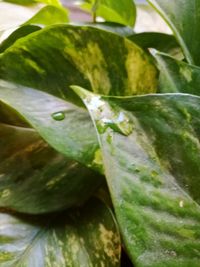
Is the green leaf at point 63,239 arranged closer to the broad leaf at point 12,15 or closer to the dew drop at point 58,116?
the dew drop at point 58,116

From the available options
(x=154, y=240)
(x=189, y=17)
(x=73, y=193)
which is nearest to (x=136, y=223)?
(x=154, y=240)

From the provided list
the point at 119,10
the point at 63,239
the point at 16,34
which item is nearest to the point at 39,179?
the point at 63,239

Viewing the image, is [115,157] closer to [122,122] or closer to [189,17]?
[122,122]

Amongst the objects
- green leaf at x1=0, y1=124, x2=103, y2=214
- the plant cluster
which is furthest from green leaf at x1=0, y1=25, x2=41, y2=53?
green leaf at x1=0, y1=124, x2=103, y2=214

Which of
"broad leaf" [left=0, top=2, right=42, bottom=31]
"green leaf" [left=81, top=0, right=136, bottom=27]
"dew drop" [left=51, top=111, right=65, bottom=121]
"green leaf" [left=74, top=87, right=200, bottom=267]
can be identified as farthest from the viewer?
"green leaf" [left=81, top=0, right=136, bottom=27]

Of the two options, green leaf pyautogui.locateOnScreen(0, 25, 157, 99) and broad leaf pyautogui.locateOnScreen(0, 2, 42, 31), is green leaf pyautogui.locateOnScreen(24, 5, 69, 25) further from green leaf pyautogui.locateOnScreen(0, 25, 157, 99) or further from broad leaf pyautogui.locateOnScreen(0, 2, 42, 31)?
green leaf pyautogui.locateOnScreen(0, 25, 157, 99)
